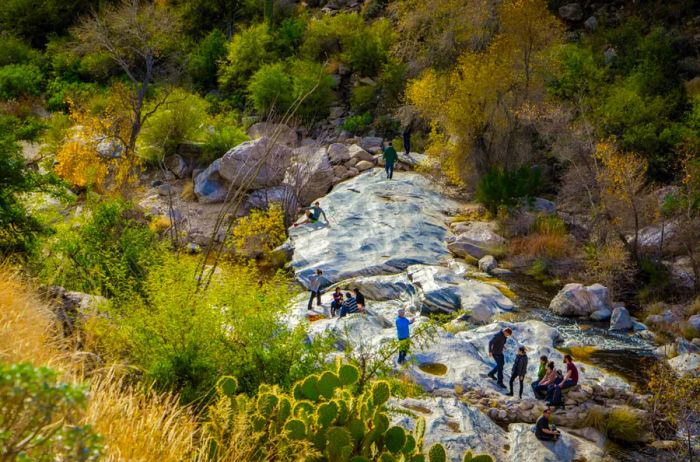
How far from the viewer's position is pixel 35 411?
97.6 inches

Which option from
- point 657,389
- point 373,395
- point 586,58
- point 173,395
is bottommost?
point 657,389

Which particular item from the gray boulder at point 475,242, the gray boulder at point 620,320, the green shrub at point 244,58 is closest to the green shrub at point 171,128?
the green shrub at point 244,58

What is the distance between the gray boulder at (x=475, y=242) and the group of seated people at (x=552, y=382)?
6832 millimetres

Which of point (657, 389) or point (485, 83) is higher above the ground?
point (485, 83)

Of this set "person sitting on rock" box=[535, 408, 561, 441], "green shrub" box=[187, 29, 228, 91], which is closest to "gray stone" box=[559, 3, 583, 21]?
"green shrub" box=[187, 29, 228, 91]

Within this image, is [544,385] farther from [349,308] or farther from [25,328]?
A: [25,328]

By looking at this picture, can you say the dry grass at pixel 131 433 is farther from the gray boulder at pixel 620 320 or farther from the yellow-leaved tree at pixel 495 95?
the yellow-leaved tree at pixel 495 95

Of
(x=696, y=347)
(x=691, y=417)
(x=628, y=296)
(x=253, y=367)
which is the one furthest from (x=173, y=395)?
(x=628, y=296)

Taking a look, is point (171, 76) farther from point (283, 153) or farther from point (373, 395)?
point (373, 395)

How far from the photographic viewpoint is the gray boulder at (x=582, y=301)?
15.1m


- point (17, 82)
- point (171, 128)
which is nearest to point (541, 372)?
point (171, 128)

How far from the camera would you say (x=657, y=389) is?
11516 mm

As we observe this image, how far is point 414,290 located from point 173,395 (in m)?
10.6

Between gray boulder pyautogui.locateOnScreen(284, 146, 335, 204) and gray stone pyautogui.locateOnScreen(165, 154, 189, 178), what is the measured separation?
4.83 meters
